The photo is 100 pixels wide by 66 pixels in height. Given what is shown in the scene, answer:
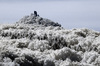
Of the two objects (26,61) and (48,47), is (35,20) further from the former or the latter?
(26,61)

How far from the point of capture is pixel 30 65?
49.6ft

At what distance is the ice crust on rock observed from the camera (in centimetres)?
1548

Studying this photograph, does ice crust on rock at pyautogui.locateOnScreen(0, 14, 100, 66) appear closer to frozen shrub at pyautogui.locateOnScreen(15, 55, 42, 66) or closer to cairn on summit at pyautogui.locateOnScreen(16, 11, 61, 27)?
frozen shrub at pyautogui.locateOnScreen(15, 55, 42, 66)

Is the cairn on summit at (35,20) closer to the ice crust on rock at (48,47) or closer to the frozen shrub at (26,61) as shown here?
the ice crust on rock at (48,47)

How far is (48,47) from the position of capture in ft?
64.8

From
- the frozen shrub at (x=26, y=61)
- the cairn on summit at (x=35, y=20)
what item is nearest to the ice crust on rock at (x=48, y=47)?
the frozen shrub at (x=26, y=61)

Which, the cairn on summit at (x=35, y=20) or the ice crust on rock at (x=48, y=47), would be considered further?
the cairn on summit at (x=35, y=20)

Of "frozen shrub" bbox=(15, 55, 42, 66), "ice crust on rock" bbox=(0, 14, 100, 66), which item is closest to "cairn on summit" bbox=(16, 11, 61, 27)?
"ice crust on rock" bbox=(0, 14, 100, 66)

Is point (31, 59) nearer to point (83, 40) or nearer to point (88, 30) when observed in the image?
point (83, 40)

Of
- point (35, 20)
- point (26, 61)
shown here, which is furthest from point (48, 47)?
point (35, 20)

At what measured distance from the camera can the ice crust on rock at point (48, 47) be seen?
1548 cm

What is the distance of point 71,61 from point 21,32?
6936 mm

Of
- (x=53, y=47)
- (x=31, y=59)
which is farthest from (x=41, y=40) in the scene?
(x=31, y=59)

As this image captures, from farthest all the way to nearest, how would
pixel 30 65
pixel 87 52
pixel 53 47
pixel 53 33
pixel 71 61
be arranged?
1. pixel 53 33
2. pixel 53 47
3. pixel 87 52
4. pixel 71 61
5. pixel 30 65
